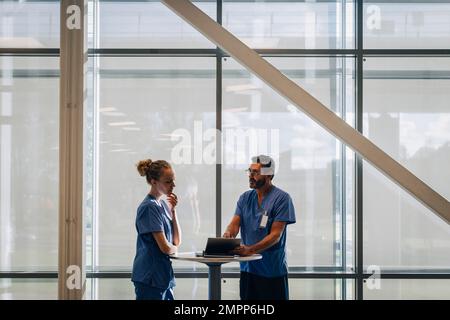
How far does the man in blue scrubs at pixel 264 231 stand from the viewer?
166 inches

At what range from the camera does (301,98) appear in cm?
443

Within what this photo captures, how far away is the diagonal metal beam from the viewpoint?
4.42 meters

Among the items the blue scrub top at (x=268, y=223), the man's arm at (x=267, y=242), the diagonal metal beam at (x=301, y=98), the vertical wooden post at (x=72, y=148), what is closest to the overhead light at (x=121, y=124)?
the vertical wooden post at (x=72, y=148)

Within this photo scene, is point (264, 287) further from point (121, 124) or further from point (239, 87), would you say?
point (121, 124)

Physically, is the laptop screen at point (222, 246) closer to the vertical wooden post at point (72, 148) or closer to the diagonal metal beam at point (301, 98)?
the diagonal metal beam at point (301, 98)

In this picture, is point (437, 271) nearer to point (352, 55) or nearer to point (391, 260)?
point (391, 260)

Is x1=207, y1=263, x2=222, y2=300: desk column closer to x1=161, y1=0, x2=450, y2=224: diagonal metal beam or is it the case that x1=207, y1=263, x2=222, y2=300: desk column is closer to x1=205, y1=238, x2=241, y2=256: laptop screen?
x1=205, y1=238, x2=241, y2=256: laptop screen

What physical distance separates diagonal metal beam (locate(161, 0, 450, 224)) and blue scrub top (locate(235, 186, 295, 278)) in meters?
0.61

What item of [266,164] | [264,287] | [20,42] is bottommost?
[264,287]

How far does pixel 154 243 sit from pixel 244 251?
57 centimetres

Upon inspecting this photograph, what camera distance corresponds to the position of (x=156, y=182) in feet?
13.1

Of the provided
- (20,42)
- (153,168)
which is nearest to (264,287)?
(153,168)

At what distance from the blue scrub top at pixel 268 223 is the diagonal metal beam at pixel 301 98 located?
61 centimetres
